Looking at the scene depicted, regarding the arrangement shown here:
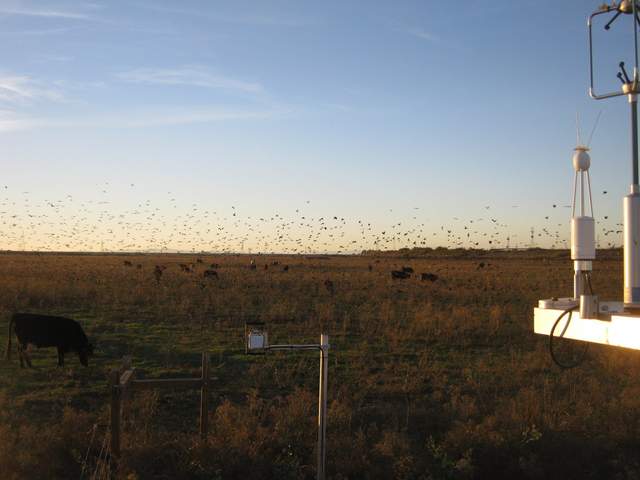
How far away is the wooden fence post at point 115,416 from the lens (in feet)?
20.8

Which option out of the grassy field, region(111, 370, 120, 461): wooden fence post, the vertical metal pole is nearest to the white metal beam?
the vertical metal pole

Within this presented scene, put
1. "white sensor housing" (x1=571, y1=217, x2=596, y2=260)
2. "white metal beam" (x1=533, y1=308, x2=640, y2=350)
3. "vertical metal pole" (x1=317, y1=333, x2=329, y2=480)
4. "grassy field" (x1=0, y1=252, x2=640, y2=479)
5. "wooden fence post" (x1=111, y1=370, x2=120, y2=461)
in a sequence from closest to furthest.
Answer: "white metal beam" (x1=533, y1=308, x2=640, y2=350), "white sensor housing" (x1=571, y1=217, x2=596, y2=260), "vertical metal pole" (x1=317, y1=333, x2=329, y2=480), "wooden fence post" (x1=111, y1=370, x2=120, y2=461), "grassy field" (x1=0, y1=252, x2=640, y2=479)

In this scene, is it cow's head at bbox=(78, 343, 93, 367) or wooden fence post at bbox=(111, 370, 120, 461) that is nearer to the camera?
wooden fence post at bbox=(111, 370, 120, 461)

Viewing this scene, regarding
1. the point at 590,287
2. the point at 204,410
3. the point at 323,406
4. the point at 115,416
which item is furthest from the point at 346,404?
the point at 590,287

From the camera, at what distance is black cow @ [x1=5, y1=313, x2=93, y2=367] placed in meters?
11.9

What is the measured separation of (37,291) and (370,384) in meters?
16.3

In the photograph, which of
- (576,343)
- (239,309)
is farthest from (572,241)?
(239,309)

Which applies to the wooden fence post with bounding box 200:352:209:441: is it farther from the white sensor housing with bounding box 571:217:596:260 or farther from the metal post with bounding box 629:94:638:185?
the metal post with bounding box 629:94:638:185

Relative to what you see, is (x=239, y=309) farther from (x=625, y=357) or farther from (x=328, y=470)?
(x=328, y=470)

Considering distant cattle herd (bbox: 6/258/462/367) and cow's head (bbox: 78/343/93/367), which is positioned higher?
distant cattle herd (bbox: 6/258/462/367)

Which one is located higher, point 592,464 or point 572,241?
point 572,241

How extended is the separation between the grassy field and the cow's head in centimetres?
23

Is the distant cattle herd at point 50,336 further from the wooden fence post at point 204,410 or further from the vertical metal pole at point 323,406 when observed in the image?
the vertical metal pole at point 323,406

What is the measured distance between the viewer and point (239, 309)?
1972cm
